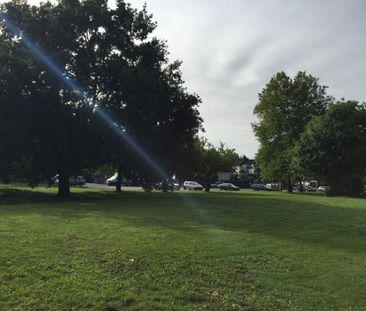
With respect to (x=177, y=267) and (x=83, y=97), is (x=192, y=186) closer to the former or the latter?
(x=83, y=97)

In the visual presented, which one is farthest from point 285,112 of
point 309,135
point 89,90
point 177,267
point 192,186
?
point 177,267

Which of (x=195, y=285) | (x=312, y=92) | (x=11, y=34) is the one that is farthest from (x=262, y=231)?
(x=312, y=92)

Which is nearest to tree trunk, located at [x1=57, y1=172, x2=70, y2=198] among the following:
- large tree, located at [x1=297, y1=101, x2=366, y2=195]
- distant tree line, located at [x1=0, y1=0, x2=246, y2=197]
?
distant tree line, located at [x1=0, y1=0, x2=246, y2=197]

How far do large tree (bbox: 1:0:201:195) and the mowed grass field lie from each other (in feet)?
61.4

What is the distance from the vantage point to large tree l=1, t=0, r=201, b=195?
3469cm

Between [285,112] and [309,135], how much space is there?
12.9 metres

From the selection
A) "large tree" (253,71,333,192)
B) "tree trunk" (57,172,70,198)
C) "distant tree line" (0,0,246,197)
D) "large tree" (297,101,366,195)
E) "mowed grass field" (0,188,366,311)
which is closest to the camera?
"mowed grass field" (0,188,366,311)

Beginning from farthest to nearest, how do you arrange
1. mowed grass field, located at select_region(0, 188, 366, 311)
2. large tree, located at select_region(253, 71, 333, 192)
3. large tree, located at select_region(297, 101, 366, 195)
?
large tree, located at select_region(253, 71, 333, 192) → large tree, located at select_region(297, 101, 366, 195) → mowed grass field, located at select_region(0, 188, 366, 311)

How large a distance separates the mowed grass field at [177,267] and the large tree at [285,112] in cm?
5778

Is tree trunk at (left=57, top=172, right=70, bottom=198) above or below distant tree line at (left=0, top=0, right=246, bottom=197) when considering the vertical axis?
below

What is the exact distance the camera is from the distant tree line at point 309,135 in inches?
2392

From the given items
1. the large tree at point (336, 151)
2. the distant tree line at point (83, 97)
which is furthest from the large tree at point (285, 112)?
the distant tree line at point (83, 97)

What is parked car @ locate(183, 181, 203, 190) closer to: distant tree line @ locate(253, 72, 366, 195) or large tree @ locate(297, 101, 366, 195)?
distant tree line @ locate(253, 72, 366, 195)

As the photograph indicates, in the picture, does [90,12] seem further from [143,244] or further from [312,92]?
[312,92]
